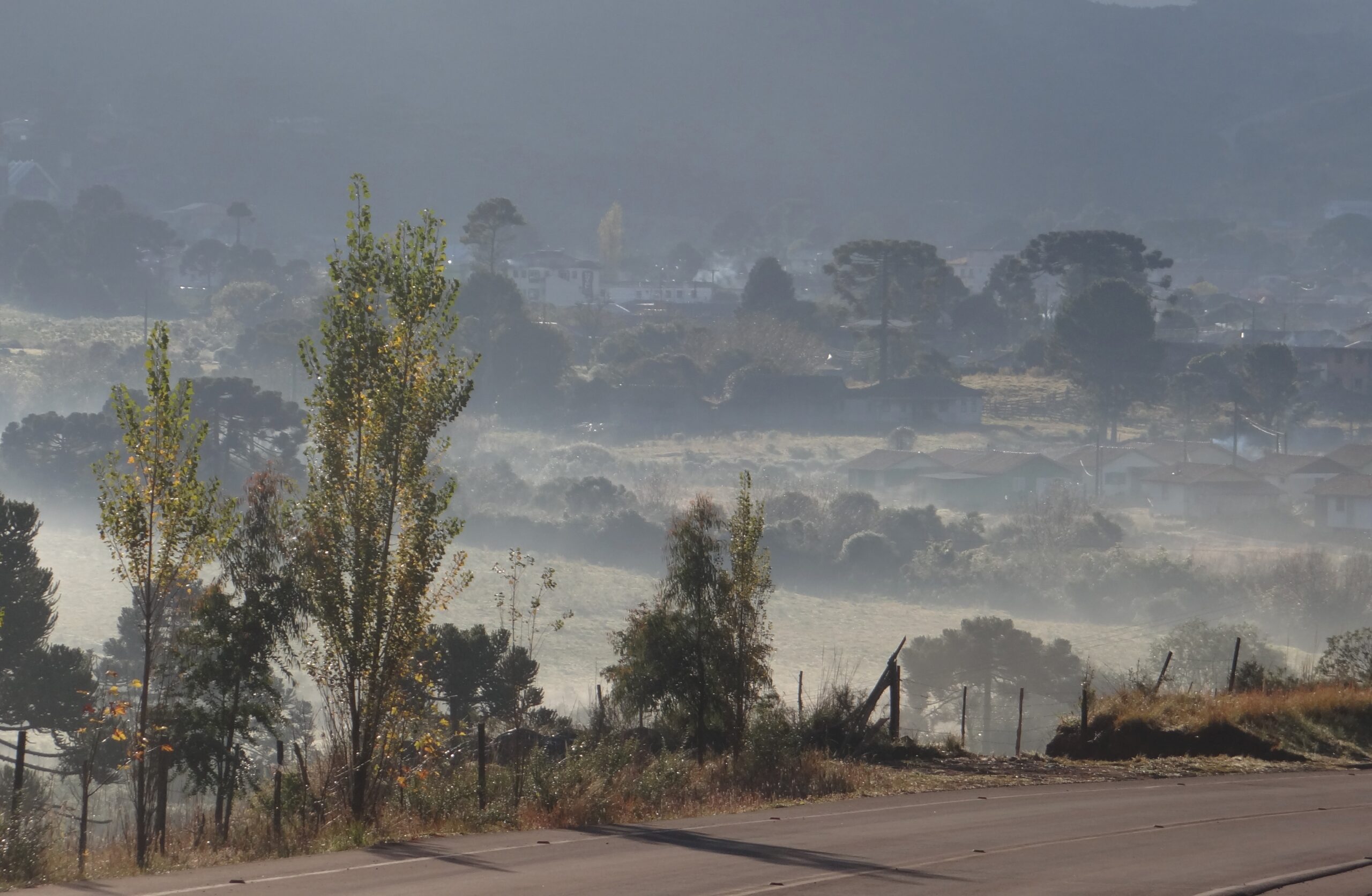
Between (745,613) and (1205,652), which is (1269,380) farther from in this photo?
(745,613)

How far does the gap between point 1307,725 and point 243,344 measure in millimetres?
91953

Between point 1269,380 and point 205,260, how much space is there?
323 ft

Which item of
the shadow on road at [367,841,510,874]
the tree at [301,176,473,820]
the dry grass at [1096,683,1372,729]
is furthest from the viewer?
the dry grass at [1096,683,1372,729]

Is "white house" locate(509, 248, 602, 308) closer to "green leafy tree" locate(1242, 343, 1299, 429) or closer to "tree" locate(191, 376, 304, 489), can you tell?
"green leafy tree" locate(1242, 343, 1299, 429)

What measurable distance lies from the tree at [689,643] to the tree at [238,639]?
5.41 metres

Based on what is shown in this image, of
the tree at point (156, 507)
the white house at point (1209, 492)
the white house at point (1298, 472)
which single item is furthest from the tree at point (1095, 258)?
the tree at point (156, 507)

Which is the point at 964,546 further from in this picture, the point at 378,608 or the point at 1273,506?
the point at 378,608

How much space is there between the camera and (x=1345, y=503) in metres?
75.3

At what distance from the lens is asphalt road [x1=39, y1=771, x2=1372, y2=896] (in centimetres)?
938

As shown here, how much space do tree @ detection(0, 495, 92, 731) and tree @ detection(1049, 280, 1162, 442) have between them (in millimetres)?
79990

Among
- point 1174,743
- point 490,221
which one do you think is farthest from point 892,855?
point 490,221

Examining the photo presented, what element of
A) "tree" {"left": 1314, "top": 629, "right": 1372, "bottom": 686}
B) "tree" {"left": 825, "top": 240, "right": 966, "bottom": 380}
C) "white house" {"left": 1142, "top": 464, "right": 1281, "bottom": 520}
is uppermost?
"tree" {"left": 825, "top": 240, "right": 966, "bottom": 380}

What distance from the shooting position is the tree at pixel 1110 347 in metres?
96.9

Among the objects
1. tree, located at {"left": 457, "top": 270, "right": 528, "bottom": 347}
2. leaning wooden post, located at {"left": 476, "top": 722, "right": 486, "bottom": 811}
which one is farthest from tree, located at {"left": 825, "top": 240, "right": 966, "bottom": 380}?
leaning wooden post, located at {"left": 476, "top": 722, "right": 486, "bottom": 811}
